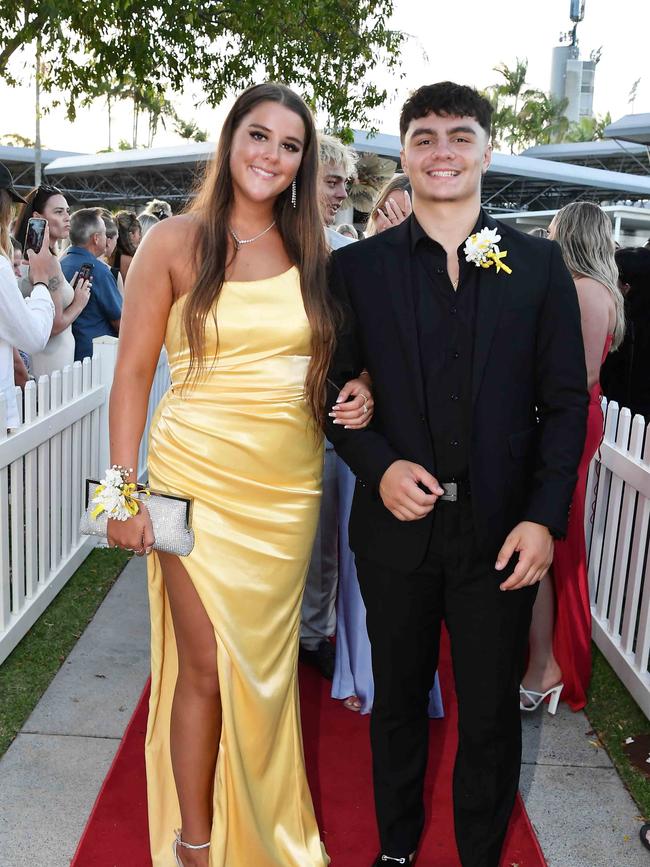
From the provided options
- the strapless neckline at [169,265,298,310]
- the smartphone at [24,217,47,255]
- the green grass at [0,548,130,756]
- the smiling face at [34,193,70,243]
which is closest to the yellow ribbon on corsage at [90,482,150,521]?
the strapless neckline at [169,265,298,310]

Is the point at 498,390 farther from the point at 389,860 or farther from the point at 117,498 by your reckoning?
the point at 389,860

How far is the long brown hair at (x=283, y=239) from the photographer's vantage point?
2.71 meters

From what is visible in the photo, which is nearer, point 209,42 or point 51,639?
point 51,639

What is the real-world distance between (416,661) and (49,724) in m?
1.93

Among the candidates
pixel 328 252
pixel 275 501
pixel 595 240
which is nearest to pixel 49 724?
pixel 275 501

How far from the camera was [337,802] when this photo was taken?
345 centimetres

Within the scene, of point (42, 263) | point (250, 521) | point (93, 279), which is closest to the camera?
point (250, 521)

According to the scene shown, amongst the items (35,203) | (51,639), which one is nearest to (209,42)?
(35,203)

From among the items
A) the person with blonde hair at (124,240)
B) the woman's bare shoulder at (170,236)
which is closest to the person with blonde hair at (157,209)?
the person with blonde hair at (124,240)

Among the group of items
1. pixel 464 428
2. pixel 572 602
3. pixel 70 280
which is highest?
pixel 70 280

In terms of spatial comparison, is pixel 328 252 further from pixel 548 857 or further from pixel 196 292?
pixel 548 857

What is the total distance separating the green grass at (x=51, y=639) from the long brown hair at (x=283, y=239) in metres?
2.08

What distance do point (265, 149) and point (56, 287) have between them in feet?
11.6

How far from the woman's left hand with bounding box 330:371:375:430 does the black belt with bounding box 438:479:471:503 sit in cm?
29
